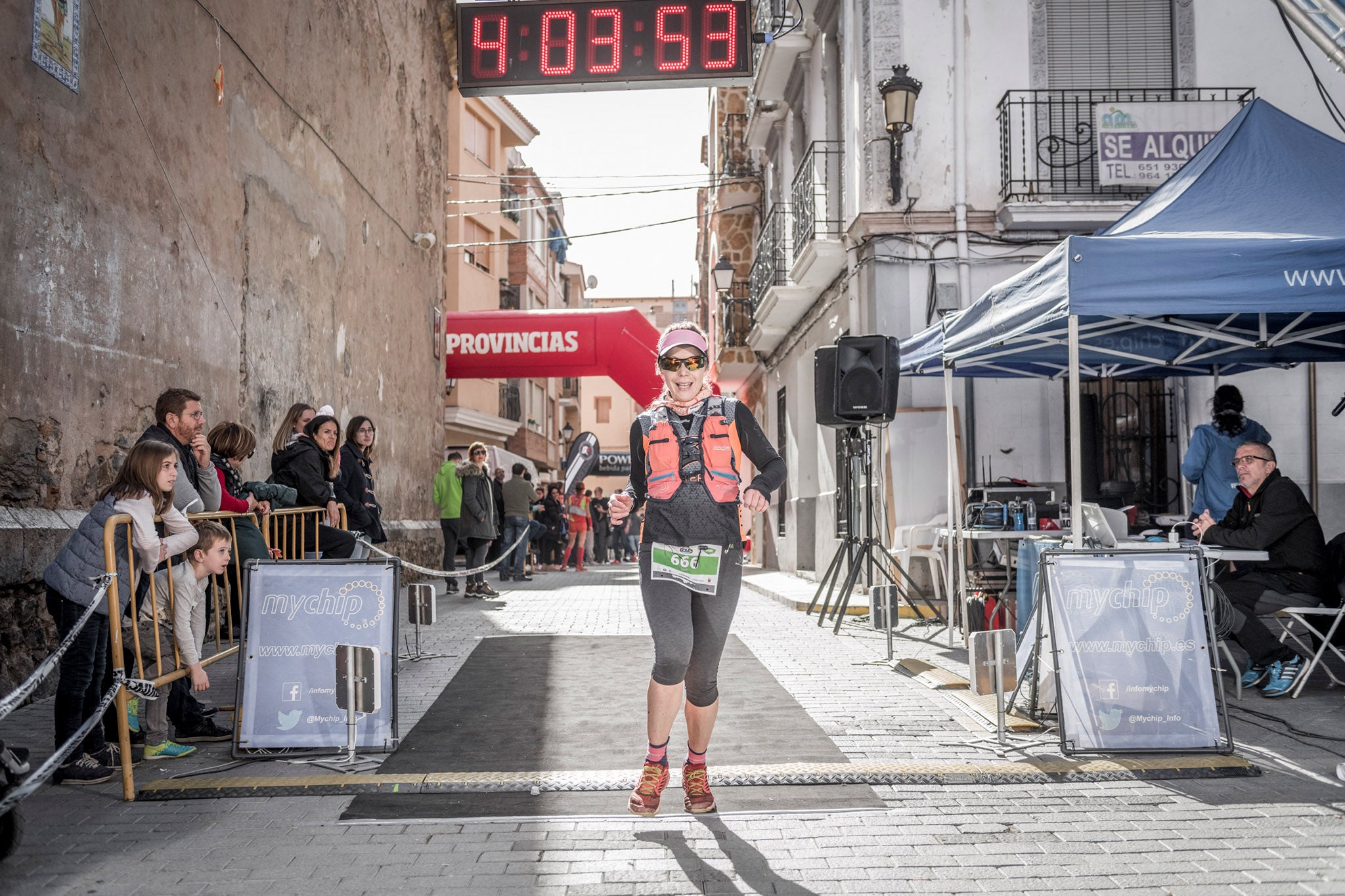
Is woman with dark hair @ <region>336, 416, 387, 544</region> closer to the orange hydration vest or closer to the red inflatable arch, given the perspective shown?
the orange hydration vest

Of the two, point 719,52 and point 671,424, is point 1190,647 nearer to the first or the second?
point 671,424

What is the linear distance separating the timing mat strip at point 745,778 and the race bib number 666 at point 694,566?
0.98 metres

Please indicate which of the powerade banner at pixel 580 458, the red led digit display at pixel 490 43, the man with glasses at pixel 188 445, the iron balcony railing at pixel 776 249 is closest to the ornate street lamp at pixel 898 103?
the red led digit display at pixel 490 43

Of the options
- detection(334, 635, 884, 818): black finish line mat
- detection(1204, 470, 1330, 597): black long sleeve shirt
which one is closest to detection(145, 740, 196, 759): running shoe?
detection(334, 635, 884, 818): black finish line mat

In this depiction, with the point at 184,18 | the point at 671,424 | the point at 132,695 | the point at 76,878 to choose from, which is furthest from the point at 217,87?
the point at 76,878

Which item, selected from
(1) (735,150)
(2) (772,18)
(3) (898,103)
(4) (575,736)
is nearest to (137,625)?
(4) (575,736)

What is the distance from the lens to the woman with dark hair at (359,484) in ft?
30.1

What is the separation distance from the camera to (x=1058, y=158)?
12477mm

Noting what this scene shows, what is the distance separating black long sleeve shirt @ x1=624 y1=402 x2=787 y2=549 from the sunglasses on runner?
20 centimetres

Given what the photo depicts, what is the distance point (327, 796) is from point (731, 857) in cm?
180

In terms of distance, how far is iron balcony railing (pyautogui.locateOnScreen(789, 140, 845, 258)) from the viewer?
580 inches

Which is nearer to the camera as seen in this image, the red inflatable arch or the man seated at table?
the man seated at table

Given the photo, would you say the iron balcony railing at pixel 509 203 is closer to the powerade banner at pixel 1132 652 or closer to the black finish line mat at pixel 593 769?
the black finish line mat at pixel 593 769

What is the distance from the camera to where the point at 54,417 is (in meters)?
7.05
